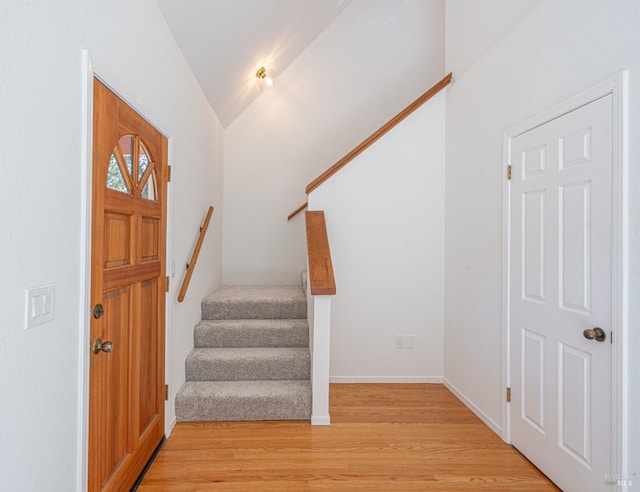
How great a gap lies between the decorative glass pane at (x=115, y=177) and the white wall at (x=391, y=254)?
1.73 m

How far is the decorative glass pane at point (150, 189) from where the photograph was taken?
74.7 inches

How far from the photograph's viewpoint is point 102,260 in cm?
143

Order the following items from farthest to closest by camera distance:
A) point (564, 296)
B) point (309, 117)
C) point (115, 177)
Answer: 1. point (309, 117)
2. point (564, 296)
3. point (115, 177)

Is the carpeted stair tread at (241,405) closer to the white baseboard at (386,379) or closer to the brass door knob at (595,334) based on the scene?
the white baseboard at (386,379)

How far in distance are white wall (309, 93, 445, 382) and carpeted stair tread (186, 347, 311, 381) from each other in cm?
56

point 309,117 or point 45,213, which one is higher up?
point 309,117

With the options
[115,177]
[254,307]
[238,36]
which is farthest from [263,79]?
[115,177]

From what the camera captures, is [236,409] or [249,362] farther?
[249,362]

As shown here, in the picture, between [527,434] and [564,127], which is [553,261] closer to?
[564,127]

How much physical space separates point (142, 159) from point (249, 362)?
1.56m

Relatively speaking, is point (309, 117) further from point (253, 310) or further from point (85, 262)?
point (85, 262)

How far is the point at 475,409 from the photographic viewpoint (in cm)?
259

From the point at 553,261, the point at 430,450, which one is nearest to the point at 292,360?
the point at 430,450

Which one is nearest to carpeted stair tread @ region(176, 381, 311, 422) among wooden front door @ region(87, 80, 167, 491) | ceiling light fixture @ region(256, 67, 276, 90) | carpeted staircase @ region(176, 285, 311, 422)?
carpeted staircase @ region(176, 285, 311, 422)
